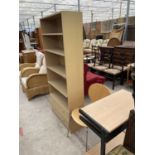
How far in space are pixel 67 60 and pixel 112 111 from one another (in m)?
0.87

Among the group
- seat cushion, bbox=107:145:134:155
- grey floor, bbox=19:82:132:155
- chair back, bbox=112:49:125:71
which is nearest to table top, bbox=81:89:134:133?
seat cushion, bbox=107:145:134:155

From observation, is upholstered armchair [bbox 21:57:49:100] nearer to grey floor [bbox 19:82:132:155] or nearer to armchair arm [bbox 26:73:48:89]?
armchair arm [bbox 26:73:48:89]

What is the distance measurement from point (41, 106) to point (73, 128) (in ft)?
3.69

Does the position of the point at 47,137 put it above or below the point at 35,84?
below

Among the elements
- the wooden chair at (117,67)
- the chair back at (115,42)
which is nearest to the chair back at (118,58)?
the wooden chair at (117,67)

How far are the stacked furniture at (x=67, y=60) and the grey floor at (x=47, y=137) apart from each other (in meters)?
0.15

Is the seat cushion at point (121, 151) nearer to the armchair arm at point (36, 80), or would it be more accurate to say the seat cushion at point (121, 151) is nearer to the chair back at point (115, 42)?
the armchair arm at point (36, 80)

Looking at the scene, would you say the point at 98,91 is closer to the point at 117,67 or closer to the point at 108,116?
the point at 108,116

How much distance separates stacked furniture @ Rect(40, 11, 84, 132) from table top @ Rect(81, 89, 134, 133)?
65 cm

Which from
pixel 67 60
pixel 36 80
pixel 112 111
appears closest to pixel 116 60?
pixel 36 80

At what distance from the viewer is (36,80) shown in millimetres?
3291

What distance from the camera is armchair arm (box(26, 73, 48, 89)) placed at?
322 cm
